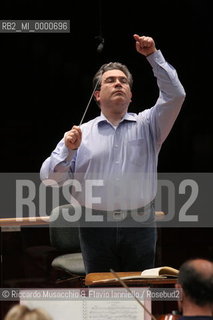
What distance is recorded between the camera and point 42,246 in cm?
412

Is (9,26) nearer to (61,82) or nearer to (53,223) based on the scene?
(61,82)

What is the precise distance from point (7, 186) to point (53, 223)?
3.23 feet

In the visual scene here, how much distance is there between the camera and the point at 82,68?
14.6ft

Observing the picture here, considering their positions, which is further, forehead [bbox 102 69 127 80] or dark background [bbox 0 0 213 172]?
dark background [bbox 0 0 213 172]

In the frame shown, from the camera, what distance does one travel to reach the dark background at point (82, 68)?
4.40m

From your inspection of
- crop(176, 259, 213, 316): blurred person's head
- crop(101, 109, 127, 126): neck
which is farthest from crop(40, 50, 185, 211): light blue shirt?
crop(176, 259, 213, 316): blurred person's head

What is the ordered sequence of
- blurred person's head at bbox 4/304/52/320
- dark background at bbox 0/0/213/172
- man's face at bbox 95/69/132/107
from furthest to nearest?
dark background at bbox 0/0/213/172 → man's face at bbox 95/69/132/107 → blurred person's head at bbox 4/304/52/320

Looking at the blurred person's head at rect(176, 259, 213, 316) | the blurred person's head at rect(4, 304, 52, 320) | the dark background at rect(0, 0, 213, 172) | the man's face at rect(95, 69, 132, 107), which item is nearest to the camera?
the blurred person's head at rect(4, 304, 52, 320)

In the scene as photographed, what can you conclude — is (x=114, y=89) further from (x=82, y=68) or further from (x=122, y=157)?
(x=82, y=68)

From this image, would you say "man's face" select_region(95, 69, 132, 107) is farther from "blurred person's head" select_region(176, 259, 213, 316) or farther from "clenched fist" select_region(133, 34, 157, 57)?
"blurred person's head" select_region(176, 259, 213, 316)

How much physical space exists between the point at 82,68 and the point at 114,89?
1543mm

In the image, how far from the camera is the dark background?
14.4ft

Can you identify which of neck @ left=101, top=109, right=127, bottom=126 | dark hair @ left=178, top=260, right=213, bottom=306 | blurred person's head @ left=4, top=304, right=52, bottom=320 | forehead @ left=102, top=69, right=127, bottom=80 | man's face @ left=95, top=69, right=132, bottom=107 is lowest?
blurred person's head @ left=4, top=304, right=52, bottom=320

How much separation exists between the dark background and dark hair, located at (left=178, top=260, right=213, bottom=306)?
2.58 meters
